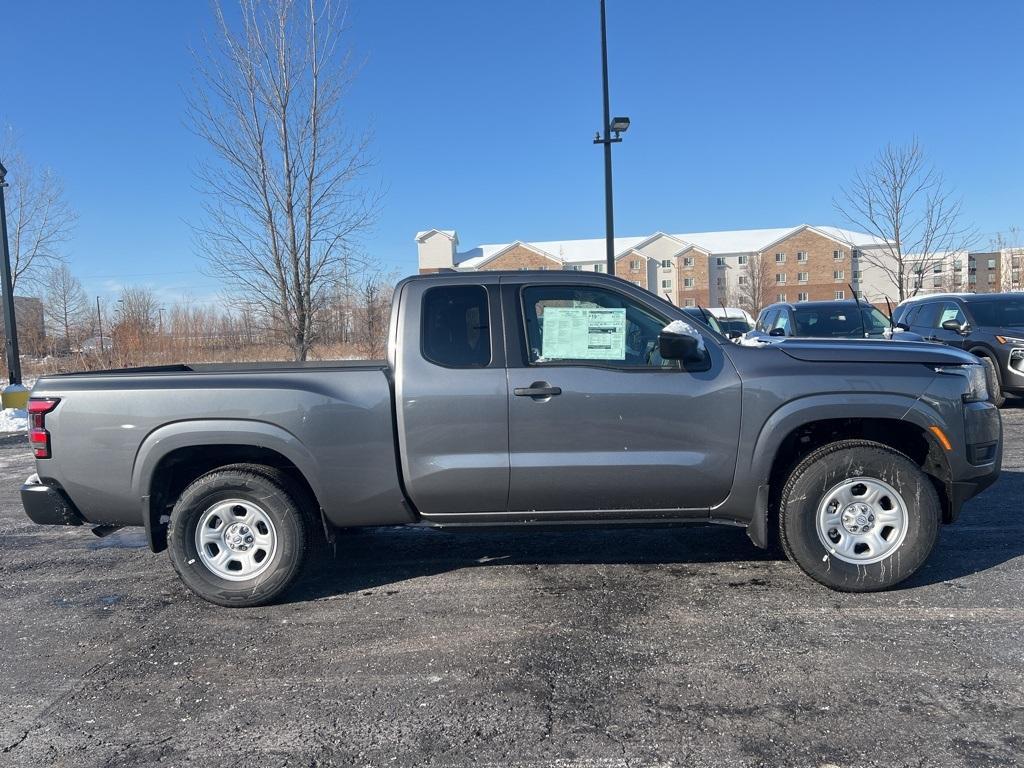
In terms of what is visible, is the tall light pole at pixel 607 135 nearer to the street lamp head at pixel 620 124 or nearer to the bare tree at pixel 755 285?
the street lamp head at pixel 620 124

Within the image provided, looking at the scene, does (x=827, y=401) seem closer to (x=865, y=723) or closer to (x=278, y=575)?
(x=865, y=723)

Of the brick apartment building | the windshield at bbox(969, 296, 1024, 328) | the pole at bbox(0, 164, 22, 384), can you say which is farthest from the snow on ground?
the brick apartment building

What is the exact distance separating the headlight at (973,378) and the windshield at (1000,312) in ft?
26.5

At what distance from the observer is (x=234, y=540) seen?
4281 mm

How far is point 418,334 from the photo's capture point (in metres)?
4.27

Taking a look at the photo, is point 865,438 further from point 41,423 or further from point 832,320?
point 832,320

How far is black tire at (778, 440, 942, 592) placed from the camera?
4.06 metres

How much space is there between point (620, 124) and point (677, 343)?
982 cm

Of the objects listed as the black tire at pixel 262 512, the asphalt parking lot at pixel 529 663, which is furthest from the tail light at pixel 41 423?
the asphalt parking lot at pixel 529 663

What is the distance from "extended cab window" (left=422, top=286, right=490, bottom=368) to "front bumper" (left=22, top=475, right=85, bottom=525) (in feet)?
7.75

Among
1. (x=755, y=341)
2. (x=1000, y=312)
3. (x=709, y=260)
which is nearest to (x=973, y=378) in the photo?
(x=755, y=341)

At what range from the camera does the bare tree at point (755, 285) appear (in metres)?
57.1

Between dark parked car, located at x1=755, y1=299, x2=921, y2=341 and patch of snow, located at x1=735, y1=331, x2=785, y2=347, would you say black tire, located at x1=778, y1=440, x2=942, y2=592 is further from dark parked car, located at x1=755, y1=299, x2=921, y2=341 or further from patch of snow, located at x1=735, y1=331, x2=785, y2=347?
dark parked car, located at x1=755, y1=299, x2=921, y2=341

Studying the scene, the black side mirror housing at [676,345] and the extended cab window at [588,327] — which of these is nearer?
the black side mirror housing at [676,345]
